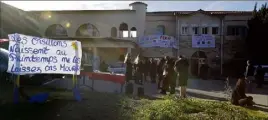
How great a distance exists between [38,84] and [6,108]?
378 cm

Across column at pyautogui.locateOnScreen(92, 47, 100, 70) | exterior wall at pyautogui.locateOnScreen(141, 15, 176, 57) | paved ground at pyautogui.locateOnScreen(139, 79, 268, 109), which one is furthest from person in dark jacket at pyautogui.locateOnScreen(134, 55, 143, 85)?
exterior wall at pyautogui.locateOnScreen(141, 15, 176, 57)

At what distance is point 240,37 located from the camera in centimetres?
3506

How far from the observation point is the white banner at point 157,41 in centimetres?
3138

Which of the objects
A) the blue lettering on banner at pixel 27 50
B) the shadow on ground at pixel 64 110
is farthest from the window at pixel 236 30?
the blue lettering on banner at pixel 27 50

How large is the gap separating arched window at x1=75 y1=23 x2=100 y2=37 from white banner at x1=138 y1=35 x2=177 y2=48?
5.81 metres

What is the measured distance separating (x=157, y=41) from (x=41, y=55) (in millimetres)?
22695

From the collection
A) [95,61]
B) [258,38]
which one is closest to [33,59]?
[95,61]

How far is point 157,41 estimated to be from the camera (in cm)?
3133

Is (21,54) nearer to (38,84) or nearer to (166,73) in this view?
A: (38,84)

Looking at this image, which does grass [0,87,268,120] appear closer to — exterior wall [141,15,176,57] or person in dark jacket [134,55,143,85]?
person in dark jacket [134,55,143,85]

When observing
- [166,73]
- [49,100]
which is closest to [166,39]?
[166,73]

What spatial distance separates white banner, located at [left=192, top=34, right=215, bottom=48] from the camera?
1363 inches

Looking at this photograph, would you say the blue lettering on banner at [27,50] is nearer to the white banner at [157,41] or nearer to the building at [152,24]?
the white banner at [157,41]

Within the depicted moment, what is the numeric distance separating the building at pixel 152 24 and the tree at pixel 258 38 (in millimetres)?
2693
